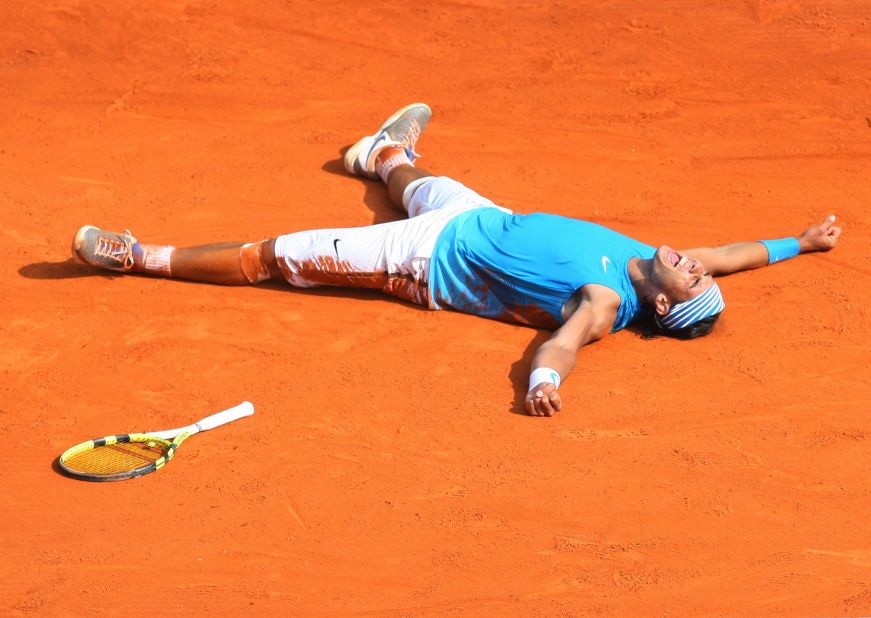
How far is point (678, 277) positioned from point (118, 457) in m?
3.09

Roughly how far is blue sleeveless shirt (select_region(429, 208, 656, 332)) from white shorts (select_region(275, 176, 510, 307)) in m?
0.09

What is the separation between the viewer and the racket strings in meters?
5.34

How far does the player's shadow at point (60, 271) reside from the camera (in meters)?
7.03

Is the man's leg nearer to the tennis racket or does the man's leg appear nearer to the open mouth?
the tennis racket

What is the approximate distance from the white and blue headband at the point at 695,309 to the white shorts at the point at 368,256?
54.1 inches

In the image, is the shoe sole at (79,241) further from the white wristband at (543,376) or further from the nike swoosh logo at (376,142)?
the white wristband at (543,376)

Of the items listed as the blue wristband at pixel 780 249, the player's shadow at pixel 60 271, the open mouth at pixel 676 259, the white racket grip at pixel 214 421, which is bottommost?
the white racket grip at pixel 214 421

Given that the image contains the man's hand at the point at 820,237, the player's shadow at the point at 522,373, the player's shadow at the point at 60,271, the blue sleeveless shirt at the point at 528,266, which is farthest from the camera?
the man's hand at the point at 820,237

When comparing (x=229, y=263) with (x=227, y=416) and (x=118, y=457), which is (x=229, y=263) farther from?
(x=118, y=457)

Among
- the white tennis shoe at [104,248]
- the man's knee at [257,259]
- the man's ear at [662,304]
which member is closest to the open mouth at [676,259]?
the man's ear at [662,304]

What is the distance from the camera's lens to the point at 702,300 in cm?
633

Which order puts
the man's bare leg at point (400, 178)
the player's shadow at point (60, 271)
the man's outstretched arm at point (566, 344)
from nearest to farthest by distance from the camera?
the man's outstretched arm at point (566, 344)
the player's shadow at point (60, 271)
the man's bare leg at point (400, 178)

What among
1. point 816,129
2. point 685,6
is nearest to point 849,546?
point 816,129

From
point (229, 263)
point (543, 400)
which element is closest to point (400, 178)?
point (229, 263)
